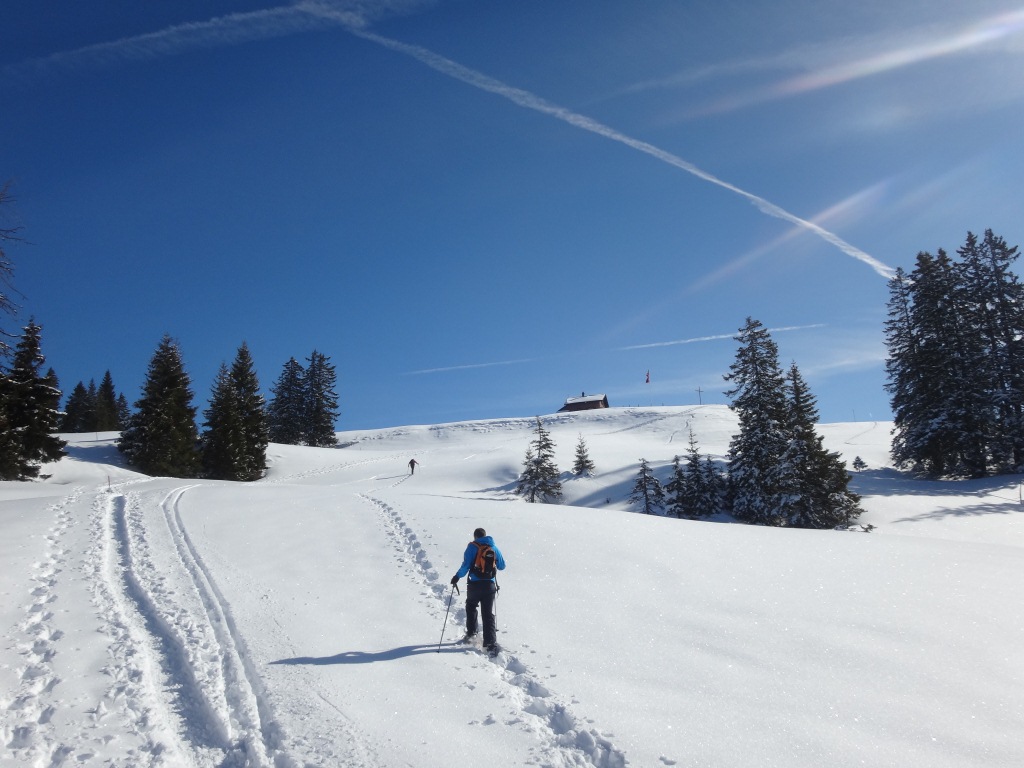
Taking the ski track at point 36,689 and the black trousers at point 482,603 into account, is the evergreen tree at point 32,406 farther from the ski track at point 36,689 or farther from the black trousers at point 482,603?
the black trousers at point 482,603

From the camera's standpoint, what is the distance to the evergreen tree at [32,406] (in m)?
35.8

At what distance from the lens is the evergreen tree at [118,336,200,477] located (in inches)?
1641

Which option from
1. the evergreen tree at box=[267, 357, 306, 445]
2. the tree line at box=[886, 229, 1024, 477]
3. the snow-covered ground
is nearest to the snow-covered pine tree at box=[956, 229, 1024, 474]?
the tree line at box=[886, 229, 1024, 477]

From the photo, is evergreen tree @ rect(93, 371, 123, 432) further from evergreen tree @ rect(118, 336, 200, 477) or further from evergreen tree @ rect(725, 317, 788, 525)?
evergreen tree @ rect(725, 317, 788, 525)

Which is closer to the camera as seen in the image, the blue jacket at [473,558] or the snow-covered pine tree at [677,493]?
the blue jacket at [473,558]

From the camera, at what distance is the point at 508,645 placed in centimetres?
856

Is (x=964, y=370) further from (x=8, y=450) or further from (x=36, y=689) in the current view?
(x=8, y=450)

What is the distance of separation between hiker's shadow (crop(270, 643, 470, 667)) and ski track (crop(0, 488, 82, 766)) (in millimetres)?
2446

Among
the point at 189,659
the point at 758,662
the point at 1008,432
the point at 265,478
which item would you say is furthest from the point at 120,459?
the point at 1008,432

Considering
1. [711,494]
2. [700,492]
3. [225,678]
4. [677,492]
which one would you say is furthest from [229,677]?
[677,492]

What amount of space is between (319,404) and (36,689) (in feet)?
241

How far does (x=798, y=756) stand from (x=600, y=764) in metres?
1.90

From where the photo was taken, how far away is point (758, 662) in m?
7.61

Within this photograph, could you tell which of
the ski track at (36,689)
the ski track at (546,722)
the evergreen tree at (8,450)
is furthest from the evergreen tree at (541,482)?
the ski track at (36,689)
